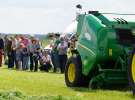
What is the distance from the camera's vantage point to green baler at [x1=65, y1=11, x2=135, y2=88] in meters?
13.4

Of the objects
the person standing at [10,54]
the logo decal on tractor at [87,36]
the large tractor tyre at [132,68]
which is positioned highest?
the logo decal on tractor at [87,36]

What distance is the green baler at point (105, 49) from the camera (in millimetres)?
Result: 13398

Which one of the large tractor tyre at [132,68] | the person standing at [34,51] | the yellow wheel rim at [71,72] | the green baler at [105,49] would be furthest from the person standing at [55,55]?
the large tractor tyre at [132,68]

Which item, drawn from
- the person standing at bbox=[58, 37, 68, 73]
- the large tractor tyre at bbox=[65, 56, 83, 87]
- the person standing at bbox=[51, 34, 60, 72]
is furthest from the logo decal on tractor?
the person standing at bbox=[51, 34, 60, 72]

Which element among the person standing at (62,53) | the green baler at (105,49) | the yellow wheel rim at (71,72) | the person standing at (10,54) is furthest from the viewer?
the person standing at (10,54)

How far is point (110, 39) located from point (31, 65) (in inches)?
463

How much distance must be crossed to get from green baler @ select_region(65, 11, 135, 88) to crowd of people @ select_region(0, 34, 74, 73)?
8.65 m

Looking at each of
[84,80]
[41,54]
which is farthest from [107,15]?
[41,54]

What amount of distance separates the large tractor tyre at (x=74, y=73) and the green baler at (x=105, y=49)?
27 millimetres

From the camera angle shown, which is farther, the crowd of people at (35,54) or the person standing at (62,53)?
the crowd of people at (35,54)

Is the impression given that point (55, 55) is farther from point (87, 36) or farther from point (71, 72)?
point (87, 36)

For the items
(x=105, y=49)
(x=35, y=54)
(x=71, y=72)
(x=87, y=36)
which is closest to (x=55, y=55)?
(x=35, y=54)

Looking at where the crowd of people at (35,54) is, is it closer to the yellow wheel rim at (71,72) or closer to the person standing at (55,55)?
the person standing at (55,55)

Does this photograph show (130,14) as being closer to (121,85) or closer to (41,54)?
(121,85)
